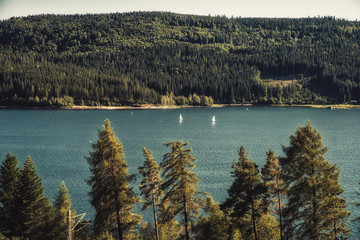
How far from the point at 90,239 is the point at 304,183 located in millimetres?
23993

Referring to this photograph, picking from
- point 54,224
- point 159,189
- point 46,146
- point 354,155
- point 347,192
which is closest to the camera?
point 159,189

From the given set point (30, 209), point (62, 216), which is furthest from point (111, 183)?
point (62, 216)

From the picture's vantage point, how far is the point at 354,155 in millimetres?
115625

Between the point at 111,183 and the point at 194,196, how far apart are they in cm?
837

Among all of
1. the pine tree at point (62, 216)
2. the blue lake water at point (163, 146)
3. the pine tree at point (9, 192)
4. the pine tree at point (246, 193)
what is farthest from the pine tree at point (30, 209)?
the blue lake water at point (163, 146)

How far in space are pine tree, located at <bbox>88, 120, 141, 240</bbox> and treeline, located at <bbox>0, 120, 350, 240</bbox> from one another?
0.30ft

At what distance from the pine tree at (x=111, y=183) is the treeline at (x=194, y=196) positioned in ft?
0.30

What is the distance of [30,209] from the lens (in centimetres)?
4181

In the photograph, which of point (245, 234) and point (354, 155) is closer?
point (245, 234)

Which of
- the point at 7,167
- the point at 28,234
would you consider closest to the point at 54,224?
the point at 28,234

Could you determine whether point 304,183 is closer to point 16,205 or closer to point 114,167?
point 114,167

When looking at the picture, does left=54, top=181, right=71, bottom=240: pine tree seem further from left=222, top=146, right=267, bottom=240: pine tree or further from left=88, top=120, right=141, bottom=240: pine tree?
left=222, top=146, right=267, bottom=240: pine tree

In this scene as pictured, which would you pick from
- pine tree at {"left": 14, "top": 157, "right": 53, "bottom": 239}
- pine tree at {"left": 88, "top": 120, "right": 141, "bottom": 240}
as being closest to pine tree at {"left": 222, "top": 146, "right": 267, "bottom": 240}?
pine tree at {"left": 88, "top": 120, "right": 141, "bottom": 240}

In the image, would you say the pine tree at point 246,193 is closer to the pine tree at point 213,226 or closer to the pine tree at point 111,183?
the pine tree at point 213,226
